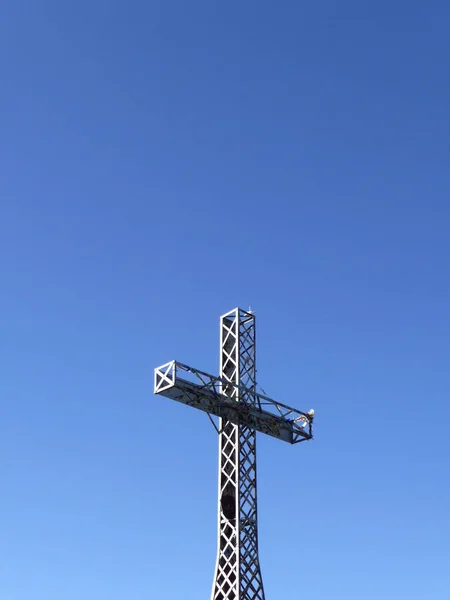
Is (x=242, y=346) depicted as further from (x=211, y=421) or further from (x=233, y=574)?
(x=233, y=574)

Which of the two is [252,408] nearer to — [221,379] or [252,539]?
[221,379]

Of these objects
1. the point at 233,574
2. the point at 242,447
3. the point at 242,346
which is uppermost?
the point at 242,346

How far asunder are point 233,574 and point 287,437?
7757 millimetres

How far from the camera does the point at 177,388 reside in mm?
50281

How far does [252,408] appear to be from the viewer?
52.0 metres

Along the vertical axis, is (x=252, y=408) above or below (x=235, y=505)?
above

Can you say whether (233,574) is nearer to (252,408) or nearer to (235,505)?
(235,505)

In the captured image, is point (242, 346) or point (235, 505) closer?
point (235, 505)

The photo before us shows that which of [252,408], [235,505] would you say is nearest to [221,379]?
[252,408]

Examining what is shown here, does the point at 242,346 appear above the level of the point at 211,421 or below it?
above

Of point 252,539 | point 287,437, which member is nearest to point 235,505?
point 252,539

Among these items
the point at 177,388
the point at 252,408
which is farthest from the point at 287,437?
the point at 177,388

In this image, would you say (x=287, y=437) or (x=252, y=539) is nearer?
(x=252, y=539)

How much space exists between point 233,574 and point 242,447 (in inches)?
223
